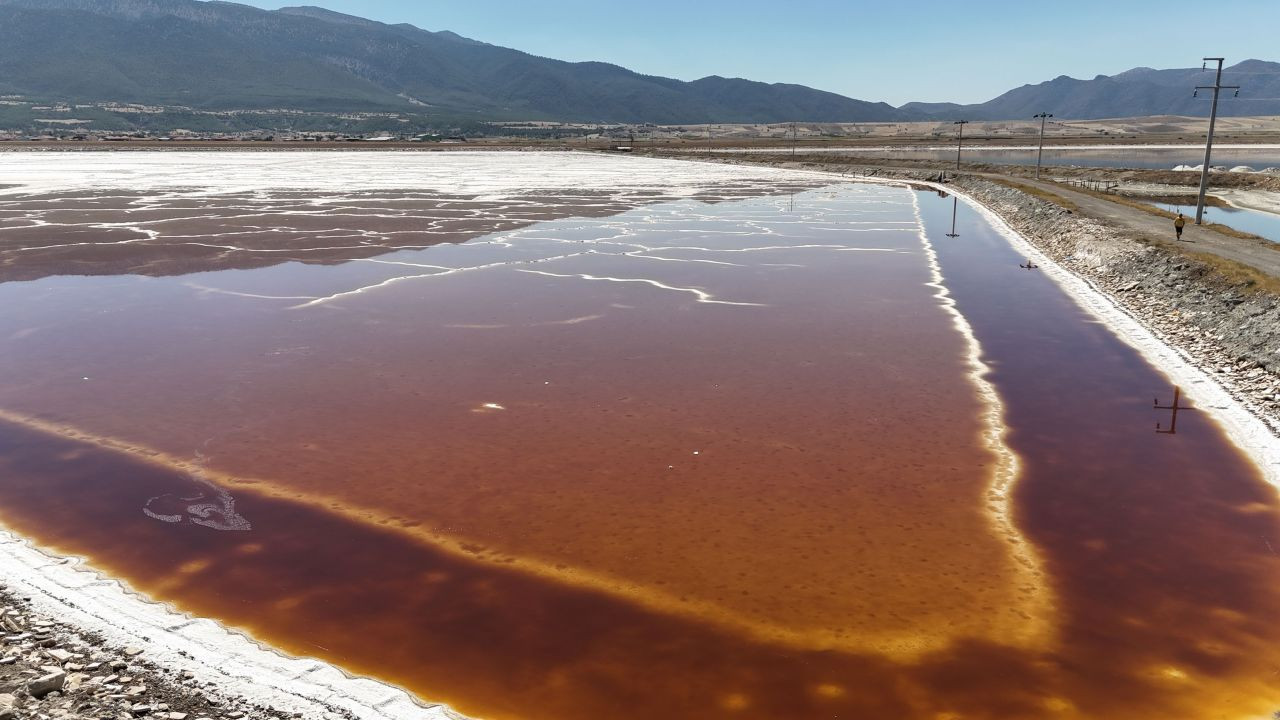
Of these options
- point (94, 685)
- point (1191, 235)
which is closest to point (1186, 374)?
point (1191, 235)

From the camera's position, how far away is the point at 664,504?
9.45m

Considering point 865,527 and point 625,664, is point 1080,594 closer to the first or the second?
point 865,527

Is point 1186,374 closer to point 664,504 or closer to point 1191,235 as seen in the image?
point 664,504

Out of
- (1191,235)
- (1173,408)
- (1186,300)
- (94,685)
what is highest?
(1191,235)

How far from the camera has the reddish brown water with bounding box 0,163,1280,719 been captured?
22.1 ft

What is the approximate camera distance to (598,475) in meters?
10.2

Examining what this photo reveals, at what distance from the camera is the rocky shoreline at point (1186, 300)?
13.9m

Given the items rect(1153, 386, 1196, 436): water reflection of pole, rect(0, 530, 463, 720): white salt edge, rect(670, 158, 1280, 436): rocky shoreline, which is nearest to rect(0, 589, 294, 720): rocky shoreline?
rect(0, 530, 463, 720): white salt edge

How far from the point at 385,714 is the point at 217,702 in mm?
1105

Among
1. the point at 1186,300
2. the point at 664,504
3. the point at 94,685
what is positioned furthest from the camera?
the point at 1186,300

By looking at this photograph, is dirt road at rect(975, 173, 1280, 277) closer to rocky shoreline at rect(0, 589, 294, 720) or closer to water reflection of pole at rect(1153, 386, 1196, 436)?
water reflection of pole at rect(1153, 386, 1196, 436)

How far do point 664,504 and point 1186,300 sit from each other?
1414 cm

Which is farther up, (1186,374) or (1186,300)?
(1186,300)

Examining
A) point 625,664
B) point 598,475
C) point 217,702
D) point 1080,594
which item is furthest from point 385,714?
point 1080,594
